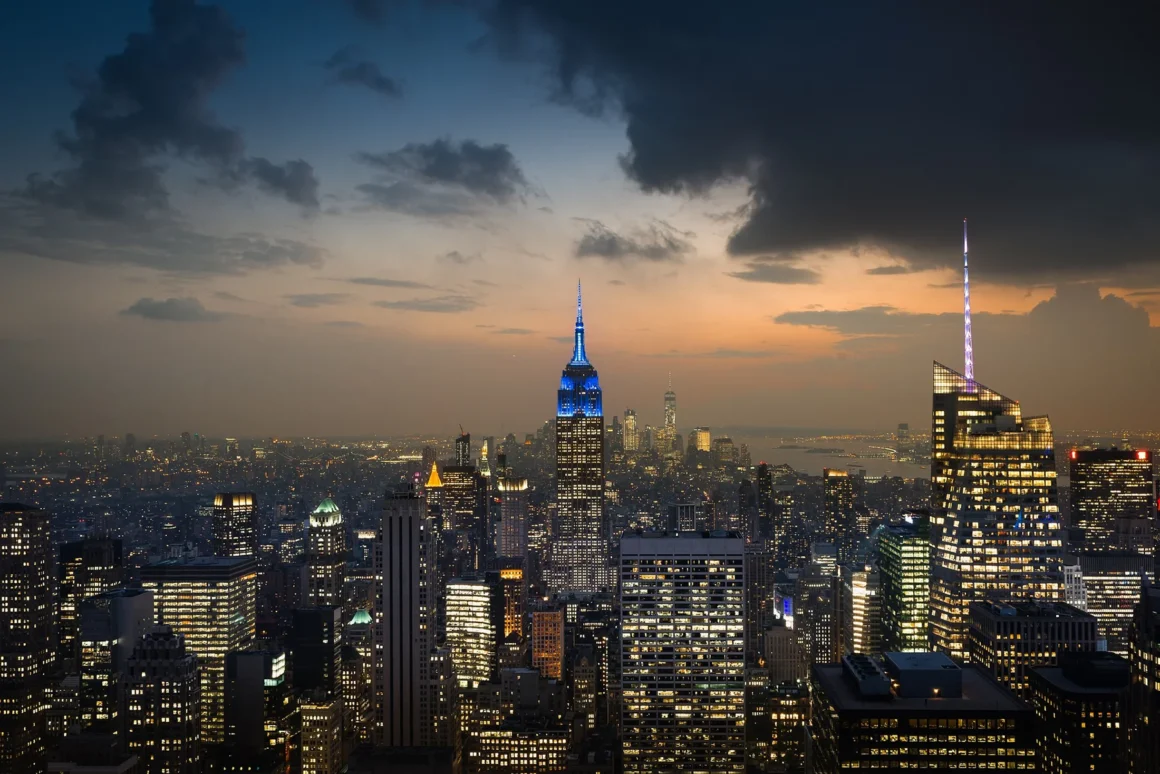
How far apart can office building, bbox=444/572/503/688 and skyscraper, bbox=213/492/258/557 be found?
767cm

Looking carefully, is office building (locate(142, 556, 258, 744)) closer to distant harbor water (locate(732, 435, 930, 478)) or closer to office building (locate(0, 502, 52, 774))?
office building (locate(0, 502, 52, 774))

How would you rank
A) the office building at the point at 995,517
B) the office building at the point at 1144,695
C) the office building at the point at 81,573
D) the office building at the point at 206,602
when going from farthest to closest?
the office building at the point at 206,602, the office building at the point at 81,573, the office building at the point at 995,517, the office building at the point at 1144,695

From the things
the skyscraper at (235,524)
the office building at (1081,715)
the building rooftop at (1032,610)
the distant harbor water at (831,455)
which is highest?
the distant harbor water at (831,455)

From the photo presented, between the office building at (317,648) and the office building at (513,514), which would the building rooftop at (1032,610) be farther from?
the office building at (513,514)

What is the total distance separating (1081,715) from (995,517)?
38.1 ft

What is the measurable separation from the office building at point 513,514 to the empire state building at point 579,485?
1.87 metres

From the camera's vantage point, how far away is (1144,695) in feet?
48.6

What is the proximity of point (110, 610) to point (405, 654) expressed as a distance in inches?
372

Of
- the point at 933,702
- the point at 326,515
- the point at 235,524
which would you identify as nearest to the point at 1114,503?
the point at 933,702

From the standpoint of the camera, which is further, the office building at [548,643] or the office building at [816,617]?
the office building at [816,617]

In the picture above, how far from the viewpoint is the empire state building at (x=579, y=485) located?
179 ft

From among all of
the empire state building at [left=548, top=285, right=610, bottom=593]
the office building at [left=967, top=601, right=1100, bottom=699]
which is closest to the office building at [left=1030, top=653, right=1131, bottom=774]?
the office building at [left=967, top=601, right=1100, bottom=699]

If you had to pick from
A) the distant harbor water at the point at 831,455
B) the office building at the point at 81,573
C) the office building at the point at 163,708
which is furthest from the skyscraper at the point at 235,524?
the distant harbor water at the point at 831,455

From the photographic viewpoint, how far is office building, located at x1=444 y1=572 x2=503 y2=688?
34.7 metres
